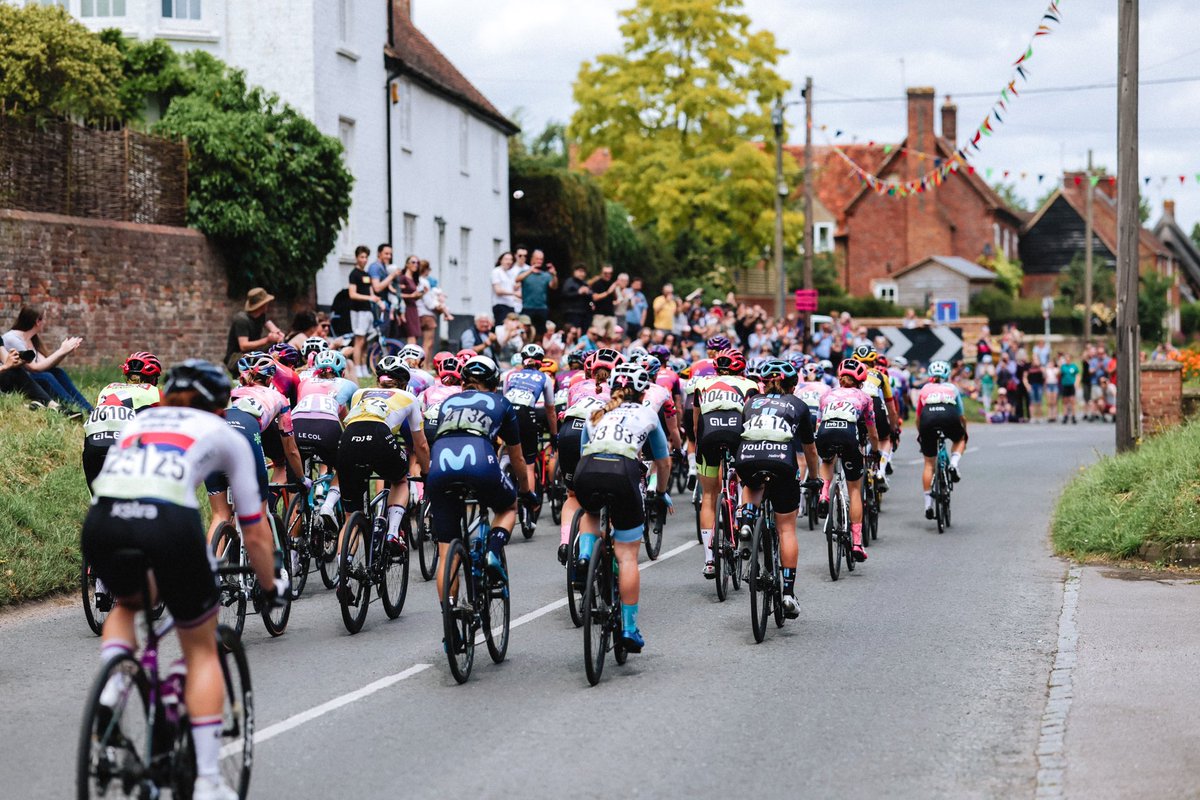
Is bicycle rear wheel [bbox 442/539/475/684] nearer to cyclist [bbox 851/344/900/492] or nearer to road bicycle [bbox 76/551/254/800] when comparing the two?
road bicycle [bbox 76/551/254/800]

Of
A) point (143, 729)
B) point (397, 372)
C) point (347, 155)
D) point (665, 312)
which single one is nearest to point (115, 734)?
point (143, 729)

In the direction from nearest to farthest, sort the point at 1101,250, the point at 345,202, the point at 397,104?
the point at 345,202 → the point at 397,104 → the point at 1101,250

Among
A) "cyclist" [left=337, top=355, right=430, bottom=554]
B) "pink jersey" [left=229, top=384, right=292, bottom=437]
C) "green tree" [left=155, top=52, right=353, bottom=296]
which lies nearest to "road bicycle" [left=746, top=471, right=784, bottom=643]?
"cyclist" [left=337, top=355, right=430, bottom=554]

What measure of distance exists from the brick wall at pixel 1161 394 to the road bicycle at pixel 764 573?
1135 centimetres

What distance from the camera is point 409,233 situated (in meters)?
36.8

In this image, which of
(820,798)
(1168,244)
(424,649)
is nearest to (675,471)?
(424,649)

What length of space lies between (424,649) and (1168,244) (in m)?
119

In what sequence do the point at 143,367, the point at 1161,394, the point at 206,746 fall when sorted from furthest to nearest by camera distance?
the point at 1161,394 → the point at 143,367 → the point at 206,746

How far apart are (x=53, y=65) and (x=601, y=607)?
19.9 m

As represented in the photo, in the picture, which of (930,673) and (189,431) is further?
(930,673)

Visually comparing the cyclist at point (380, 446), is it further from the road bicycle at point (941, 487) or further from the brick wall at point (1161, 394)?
the brick wall at point (1161, 394)

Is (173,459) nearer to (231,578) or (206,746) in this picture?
(206,746)

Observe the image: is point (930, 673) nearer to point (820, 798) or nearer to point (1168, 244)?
point (820, 798)

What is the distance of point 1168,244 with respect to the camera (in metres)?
120
